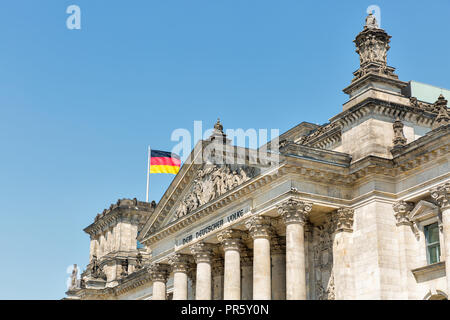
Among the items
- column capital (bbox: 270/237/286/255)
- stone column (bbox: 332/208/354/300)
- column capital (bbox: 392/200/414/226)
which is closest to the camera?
column capital (bbox: 392/200/414/226)

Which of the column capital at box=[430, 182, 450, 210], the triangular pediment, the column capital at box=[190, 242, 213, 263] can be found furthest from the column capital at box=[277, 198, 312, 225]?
the column capital at box=[190, 242, 213, 263]

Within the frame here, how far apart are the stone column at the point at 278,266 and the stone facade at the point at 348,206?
0.06 metres

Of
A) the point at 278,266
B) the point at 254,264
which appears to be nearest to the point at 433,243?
the point at 254,264

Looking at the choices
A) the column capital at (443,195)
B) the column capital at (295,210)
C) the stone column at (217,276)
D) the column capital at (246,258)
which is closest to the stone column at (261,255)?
the column capital at (295,210)

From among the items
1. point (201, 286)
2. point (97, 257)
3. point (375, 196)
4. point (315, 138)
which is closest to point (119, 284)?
point (97, 257)

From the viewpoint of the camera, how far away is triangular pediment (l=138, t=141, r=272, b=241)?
3981 cm

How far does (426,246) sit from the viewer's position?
3544 cm

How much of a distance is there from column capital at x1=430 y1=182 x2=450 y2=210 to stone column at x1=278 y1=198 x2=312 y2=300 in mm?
5979

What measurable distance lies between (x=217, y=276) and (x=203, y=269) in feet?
13.1

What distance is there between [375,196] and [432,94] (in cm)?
1217

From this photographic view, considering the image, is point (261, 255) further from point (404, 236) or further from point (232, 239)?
point (404, 236)

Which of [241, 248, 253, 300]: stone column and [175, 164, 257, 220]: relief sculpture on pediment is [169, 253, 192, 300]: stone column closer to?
[175, 164, 257, 220]: relief sculpture on pediment

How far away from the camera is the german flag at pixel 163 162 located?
59.6m

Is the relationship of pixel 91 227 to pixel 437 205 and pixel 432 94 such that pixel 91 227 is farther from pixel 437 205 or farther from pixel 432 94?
pixel 437 205
